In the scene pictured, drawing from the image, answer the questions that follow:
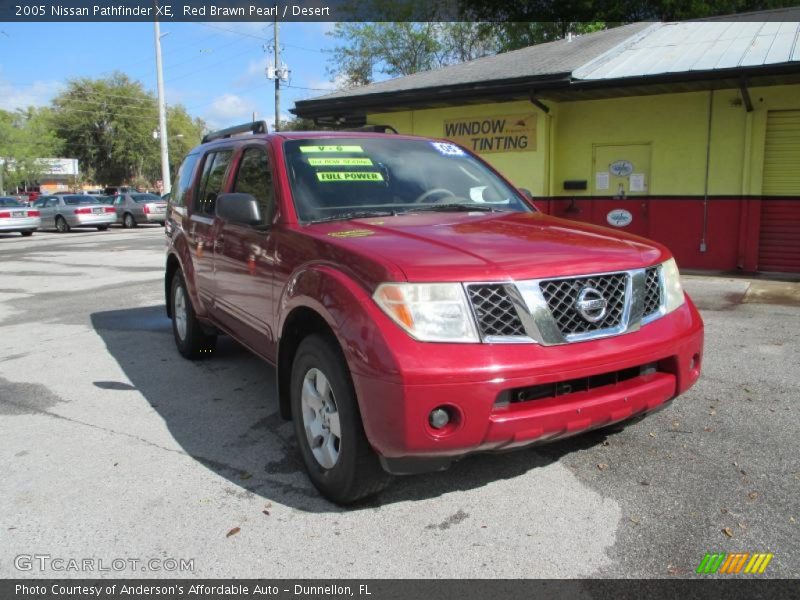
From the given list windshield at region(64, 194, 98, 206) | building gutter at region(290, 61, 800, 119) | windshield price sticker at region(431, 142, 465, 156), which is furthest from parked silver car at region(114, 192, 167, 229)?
windshield price sticker at region(431, 142, 465, 156)

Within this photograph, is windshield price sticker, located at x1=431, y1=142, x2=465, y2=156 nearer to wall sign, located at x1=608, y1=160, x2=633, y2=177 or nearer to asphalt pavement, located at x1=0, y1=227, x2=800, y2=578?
asphalt pavement, located at x1=0, y1=227, x2=800, y2=578

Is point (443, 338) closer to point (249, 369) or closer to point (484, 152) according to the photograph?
point (249, 369)

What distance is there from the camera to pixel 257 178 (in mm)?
4312

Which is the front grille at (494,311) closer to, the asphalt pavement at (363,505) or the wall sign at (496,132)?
the asphalt pavement at (363,505)

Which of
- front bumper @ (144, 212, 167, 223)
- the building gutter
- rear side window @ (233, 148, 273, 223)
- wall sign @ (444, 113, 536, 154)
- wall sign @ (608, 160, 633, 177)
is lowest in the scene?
front bumper @ (144, 212, 167, 223)

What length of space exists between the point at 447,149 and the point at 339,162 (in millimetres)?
978

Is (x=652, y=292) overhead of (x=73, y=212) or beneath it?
overhead

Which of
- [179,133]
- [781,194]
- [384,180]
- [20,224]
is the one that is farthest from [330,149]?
[179,133]

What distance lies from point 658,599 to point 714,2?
2825 centimetres

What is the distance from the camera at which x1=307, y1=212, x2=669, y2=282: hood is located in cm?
283

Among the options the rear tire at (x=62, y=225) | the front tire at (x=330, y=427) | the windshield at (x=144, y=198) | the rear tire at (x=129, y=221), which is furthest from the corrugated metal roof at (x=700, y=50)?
the rear tire at (x=62, y=225)

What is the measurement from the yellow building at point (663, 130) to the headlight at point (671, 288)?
774 cm

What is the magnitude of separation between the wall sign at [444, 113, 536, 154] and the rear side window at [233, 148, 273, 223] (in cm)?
852

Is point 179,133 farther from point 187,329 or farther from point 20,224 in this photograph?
point 187,329
